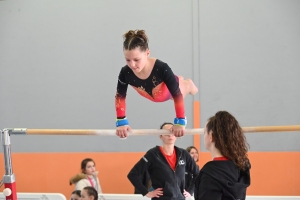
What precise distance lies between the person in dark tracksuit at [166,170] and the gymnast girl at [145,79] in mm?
498

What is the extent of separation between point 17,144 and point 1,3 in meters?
2.39

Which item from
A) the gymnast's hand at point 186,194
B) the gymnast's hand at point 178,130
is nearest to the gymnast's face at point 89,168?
the gymnast's hand at point 186,194

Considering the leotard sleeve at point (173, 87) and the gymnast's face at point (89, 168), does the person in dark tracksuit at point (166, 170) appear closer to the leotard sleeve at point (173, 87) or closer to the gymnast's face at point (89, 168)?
the leotard sleeve at point (173, 87)

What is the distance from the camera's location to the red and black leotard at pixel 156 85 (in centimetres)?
368

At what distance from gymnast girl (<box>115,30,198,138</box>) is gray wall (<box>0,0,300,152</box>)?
2983mm

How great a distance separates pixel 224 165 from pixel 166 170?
156 cm

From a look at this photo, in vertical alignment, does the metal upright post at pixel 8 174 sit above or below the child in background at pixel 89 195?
above

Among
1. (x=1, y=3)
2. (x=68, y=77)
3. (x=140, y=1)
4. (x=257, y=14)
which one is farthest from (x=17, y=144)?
(x=257, y=14)

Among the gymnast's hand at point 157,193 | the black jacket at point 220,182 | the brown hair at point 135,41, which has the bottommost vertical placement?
the gymnast's hand at point 157,193

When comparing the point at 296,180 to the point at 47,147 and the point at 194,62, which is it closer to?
the point at 194,62

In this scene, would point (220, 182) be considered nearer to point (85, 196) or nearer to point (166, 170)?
point (166, 170)

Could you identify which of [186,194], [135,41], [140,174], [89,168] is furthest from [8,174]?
[89,168]

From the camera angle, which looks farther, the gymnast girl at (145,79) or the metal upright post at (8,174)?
the metal upright post at (8,174)

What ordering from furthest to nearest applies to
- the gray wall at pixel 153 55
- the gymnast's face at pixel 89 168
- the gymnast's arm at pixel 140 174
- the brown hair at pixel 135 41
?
1. the gray wall at pixel 153 55
2. the gymnast's face at pixel 89 168
3. the gymnast's arm at pixel 140 174
4. the brown hair at pixel 135 41
